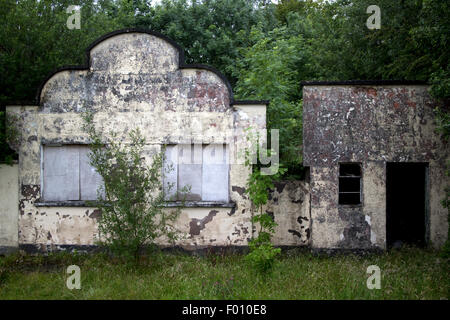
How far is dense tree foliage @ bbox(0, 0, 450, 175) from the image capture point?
33.2ft

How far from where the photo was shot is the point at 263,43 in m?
13.6

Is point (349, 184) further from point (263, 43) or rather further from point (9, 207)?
point (9, 207)

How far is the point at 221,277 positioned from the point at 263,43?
9118mm

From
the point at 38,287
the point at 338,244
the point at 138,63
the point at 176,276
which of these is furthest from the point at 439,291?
Result: the point at 138,63

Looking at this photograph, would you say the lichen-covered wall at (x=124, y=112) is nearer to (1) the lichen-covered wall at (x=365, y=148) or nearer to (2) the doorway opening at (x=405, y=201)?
(1) the lichen-covered wall at (x=365, y=148)

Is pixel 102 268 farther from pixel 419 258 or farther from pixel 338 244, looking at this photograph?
pixel 419 258

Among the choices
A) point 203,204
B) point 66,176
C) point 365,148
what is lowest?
point 203,204

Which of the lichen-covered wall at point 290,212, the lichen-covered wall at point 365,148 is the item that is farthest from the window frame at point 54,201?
the lichen-covered wall at point 365,148

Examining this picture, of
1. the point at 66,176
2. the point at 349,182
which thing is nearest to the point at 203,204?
the point at 66,176

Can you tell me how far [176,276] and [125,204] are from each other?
1664 millimetres

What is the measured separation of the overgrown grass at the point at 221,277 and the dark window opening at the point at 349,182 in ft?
4.60

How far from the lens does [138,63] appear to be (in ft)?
29.8
